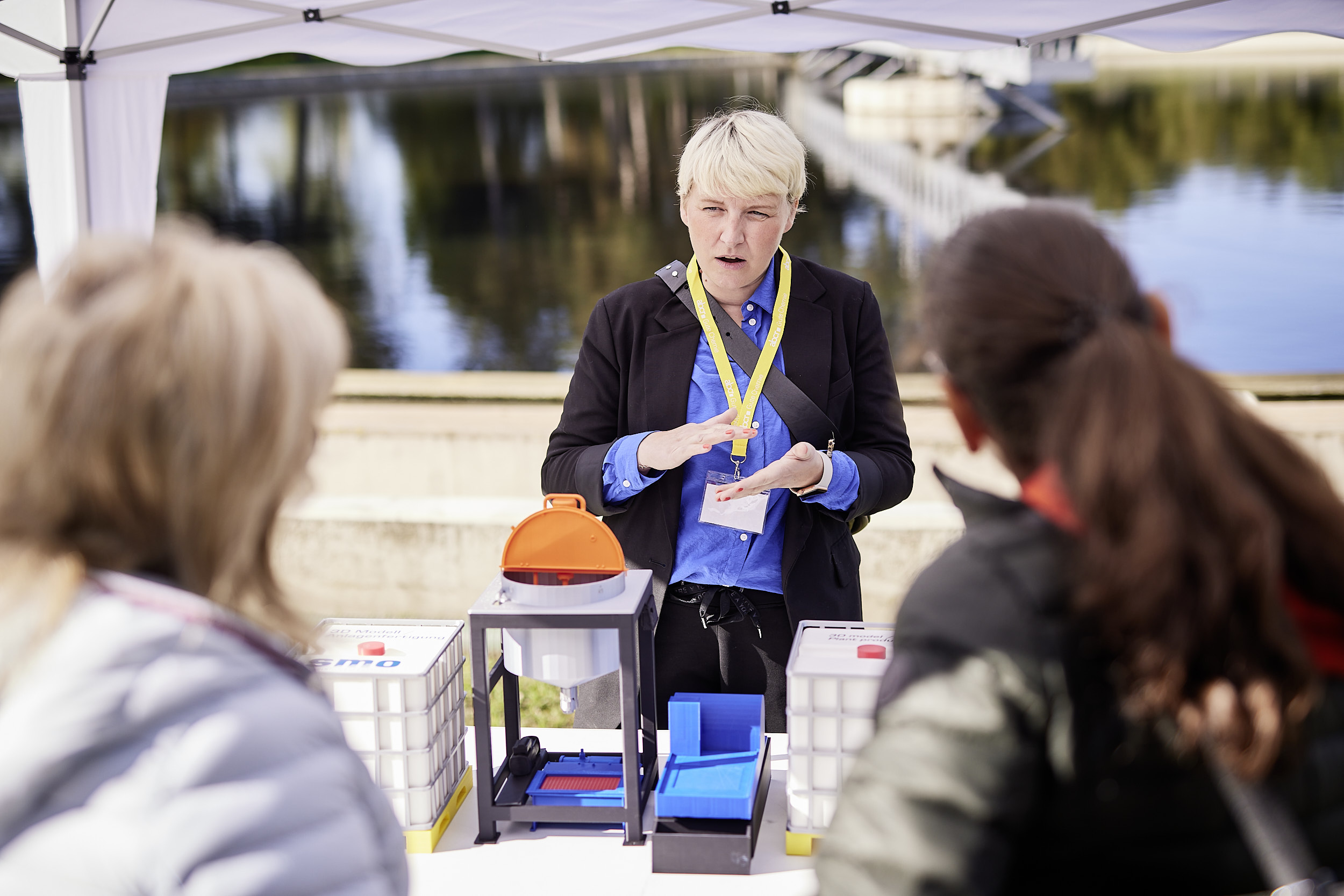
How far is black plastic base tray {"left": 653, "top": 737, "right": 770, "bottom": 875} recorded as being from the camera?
4.81 ft

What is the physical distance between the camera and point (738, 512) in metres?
1.99

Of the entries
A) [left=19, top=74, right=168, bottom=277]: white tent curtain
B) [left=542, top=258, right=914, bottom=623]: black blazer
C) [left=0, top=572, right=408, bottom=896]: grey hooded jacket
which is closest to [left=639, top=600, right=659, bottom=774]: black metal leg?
[left=542, top=258, right=914, bottom=623]: black blazer

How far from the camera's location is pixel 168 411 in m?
0.77

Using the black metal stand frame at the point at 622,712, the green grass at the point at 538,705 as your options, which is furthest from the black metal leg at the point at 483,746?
the green grass at the point at 538,705

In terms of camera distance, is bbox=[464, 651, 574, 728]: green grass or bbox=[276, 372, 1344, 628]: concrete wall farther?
bbox=[276, 372, 1344, 628]: concrete wall

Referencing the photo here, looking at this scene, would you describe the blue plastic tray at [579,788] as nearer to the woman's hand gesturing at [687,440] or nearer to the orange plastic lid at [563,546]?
the orange plastic lid at [563,546]

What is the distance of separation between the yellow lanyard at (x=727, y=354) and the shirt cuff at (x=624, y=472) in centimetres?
16

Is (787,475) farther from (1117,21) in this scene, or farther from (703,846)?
(1117,21)

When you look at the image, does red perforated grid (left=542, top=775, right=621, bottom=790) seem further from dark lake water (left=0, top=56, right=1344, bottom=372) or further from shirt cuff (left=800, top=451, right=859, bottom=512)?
dark lake water (left=0, top=56, right=1344, bottom=372)

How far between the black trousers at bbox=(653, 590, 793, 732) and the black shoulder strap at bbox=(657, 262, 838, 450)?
1.02ft

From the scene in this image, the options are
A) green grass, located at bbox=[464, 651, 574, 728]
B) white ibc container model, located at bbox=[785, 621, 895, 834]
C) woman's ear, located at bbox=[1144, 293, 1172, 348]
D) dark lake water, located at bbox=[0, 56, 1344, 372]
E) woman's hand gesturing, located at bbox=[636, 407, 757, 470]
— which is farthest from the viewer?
dark lake water, located at bbox=[0, 56, 1344, 372]

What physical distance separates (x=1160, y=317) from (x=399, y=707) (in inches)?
42.7

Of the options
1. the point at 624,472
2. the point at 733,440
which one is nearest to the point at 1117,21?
the point at 733,440

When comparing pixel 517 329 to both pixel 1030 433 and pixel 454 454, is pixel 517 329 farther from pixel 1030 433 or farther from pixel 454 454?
pixel 1030 433
